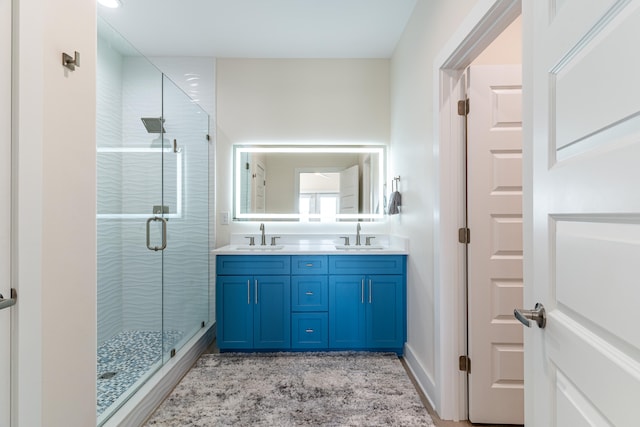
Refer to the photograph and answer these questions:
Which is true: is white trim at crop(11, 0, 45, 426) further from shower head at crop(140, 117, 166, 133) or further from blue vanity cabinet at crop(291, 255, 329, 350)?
blue vanity cabinet at crop(291, 255, 329, 350)

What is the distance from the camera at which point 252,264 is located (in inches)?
98.7

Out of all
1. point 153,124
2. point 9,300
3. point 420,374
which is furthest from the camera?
point 153,124

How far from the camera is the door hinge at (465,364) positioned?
5.51 ft

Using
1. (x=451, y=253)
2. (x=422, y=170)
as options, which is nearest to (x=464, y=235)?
(x=451, y=253)

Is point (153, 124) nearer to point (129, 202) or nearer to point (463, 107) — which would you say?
point (129, 202)

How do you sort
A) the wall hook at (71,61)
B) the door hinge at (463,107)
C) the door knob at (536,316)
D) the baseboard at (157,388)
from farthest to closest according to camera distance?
the door hinge at (463,107) < the baseboard at (157,388) < the wall hook at (71,61) < the door knob at (536,316)

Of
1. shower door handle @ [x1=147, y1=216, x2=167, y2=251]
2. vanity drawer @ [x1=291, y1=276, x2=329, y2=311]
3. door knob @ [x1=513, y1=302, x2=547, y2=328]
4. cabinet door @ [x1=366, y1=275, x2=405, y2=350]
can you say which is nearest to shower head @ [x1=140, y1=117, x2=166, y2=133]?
shower door handle @ [x1=147, y1=216, x2=167, y2=251]

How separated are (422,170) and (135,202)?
2.07m

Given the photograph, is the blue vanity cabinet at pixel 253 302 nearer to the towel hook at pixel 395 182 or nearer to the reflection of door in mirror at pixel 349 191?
the reflection of door in mirror at pixel 349 191

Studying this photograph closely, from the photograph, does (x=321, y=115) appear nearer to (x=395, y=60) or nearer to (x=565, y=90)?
(x=395, y=60)

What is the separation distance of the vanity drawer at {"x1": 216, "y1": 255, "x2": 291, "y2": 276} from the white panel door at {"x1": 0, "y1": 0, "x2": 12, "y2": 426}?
1.57 m

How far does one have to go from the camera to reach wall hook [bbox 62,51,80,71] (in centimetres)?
111

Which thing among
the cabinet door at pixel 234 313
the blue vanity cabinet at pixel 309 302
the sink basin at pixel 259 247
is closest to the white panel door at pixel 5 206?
the cabinet door at pixel 234 313

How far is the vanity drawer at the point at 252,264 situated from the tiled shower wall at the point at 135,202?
1.22 ft
